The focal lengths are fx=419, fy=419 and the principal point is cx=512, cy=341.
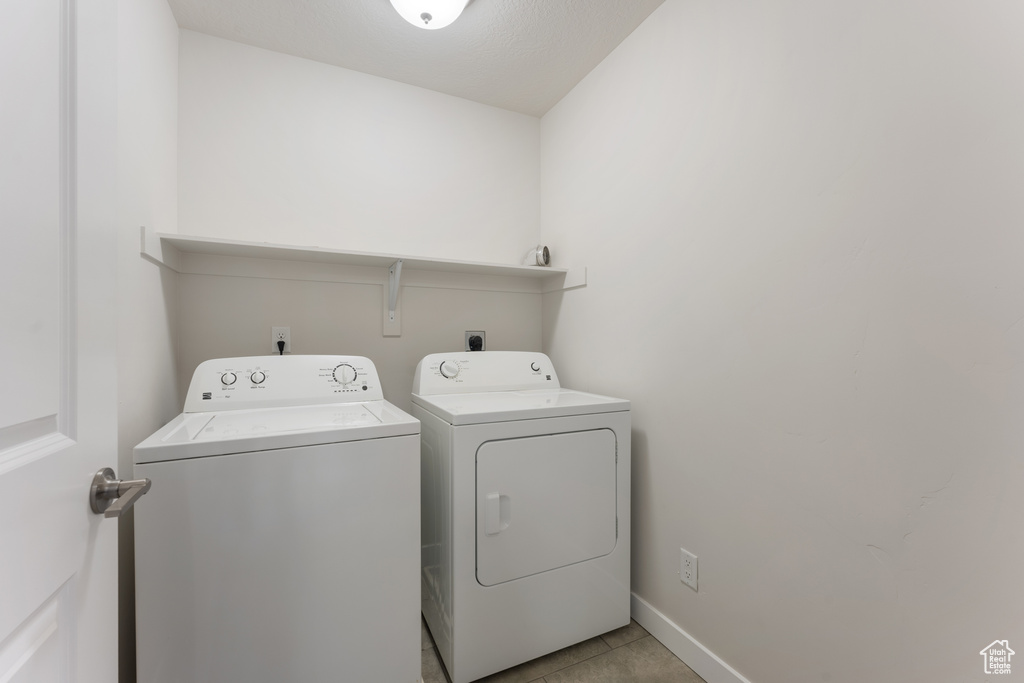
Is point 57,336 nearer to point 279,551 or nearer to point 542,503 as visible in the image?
point 279,551

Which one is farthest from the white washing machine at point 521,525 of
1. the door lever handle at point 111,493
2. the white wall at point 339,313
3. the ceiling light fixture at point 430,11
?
the ceiling light fixture at point 430,11

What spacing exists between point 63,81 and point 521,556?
1.50 m

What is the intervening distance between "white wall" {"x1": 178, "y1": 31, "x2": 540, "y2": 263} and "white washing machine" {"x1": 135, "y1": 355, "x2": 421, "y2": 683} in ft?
3.29

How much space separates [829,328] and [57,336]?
1472 mm

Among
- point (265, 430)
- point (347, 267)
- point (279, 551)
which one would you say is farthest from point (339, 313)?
point (279, 551)

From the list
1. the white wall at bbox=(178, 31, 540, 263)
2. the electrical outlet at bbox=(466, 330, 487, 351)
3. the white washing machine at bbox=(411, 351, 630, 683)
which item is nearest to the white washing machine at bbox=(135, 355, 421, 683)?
the white washing machine at bbox=(411, 351, 630, 683)

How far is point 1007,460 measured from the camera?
795 millimetres

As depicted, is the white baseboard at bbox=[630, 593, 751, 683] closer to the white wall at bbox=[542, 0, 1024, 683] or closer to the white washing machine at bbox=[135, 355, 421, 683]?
the white wall at bbox=[542, 0, 1024, 683]

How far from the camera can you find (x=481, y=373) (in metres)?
1.91

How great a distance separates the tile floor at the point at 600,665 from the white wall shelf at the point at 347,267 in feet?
4.61

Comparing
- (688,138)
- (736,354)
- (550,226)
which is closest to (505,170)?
(550,226)

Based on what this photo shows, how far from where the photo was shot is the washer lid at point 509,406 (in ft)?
4.50

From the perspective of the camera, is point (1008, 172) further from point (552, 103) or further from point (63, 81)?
point (552, 103)

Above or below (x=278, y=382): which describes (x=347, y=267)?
above
